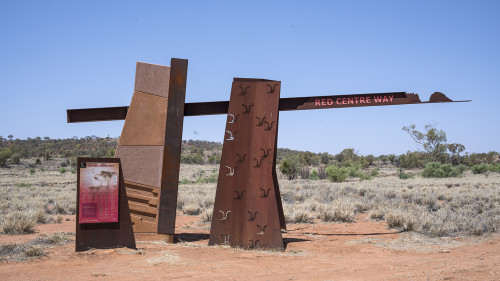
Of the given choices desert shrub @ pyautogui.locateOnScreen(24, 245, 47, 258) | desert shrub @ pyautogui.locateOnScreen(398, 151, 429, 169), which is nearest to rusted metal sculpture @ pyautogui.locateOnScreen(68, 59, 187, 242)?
desert shrub @ pyautogui.locateOnScreen(24, 245, 47, 258)

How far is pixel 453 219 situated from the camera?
11602 millimetres

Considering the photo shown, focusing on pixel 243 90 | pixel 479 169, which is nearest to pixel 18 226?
pixel 243 90

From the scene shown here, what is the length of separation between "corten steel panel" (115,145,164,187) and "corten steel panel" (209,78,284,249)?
4.75 feet

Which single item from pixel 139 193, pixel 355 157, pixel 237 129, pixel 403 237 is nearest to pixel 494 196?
pixel 403 237

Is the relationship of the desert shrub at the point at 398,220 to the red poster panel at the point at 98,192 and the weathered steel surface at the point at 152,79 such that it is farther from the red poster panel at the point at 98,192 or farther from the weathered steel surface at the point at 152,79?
the red poster panel at the point at 98,192

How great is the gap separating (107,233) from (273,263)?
2971mm

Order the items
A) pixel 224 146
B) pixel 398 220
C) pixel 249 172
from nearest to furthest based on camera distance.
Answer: pixel 249 172
pixel 224 146
pixel 398 220

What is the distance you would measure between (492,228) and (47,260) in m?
9.05

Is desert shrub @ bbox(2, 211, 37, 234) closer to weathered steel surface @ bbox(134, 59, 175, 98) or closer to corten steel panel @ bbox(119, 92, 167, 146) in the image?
corten steel panel @ bbox(119, 92, 167, 146)

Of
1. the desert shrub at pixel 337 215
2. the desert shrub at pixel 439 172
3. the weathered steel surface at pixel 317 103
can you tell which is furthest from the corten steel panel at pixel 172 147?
the desert shrub at pixel 439 172

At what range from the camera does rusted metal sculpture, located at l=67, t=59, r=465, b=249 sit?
8.74 m

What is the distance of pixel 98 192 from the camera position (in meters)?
8.05

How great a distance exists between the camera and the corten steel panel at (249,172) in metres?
8.66

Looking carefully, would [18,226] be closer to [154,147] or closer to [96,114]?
[96,114]
